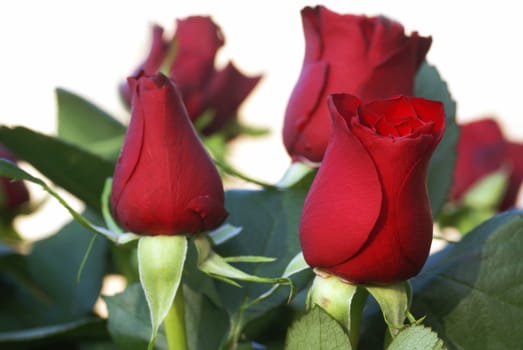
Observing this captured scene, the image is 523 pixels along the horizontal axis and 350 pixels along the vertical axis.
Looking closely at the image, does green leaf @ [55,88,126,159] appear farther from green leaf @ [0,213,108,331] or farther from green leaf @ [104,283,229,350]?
green leaf @ [104,283,229,350]

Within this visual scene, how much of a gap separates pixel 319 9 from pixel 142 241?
124 millimetres

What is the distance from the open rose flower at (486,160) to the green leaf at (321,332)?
0.36 metres

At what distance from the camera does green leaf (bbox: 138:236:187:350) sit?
0.32m

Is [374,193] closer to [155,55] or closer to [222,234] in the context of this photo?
[222,234]

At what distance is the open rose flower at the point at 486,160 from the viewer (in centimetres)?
65

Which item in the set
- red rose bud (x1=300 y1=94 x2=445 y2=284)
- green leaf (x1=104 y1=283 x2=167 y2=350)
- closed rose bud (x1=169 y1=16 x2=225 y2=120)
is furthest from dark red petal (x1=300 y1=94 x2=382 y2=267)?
closed rose bud (x1=169 y1=16 x2=225 y2=120)

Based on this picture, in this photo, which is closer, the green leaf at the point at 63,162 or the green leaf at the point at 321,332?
the green leaf at the point at 321,332

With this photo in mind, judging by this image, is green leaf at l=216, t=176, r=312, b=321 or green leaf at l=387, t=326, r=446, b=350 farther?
green leaf at l=216, t=176, r=312, b=321

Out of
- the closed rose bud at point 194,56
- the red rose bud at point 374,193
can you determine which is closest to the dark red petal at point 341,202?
the red rose bud at point 374,193

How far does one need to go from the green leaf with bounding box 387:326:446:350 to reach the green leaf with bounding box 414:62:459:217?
0.16 m

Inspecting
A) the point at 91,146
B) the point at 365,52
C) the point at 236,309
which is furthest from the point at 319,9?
the point at 91,146

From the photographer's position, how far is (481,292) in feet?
1.12

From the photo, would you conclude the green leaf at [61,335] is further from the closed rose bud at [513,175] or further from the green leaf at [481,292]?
the closed rose bud at [513,175]

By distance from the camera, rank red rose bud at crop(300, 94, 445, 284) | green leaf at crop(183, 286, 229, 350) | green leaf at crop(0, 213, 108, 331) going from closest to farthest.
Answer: red rose bud at crop(300, 94, 445, 284) < green leaf at crop(183, 286, 229, 350) < green leaf at crop(0, 213, 108, 331)
